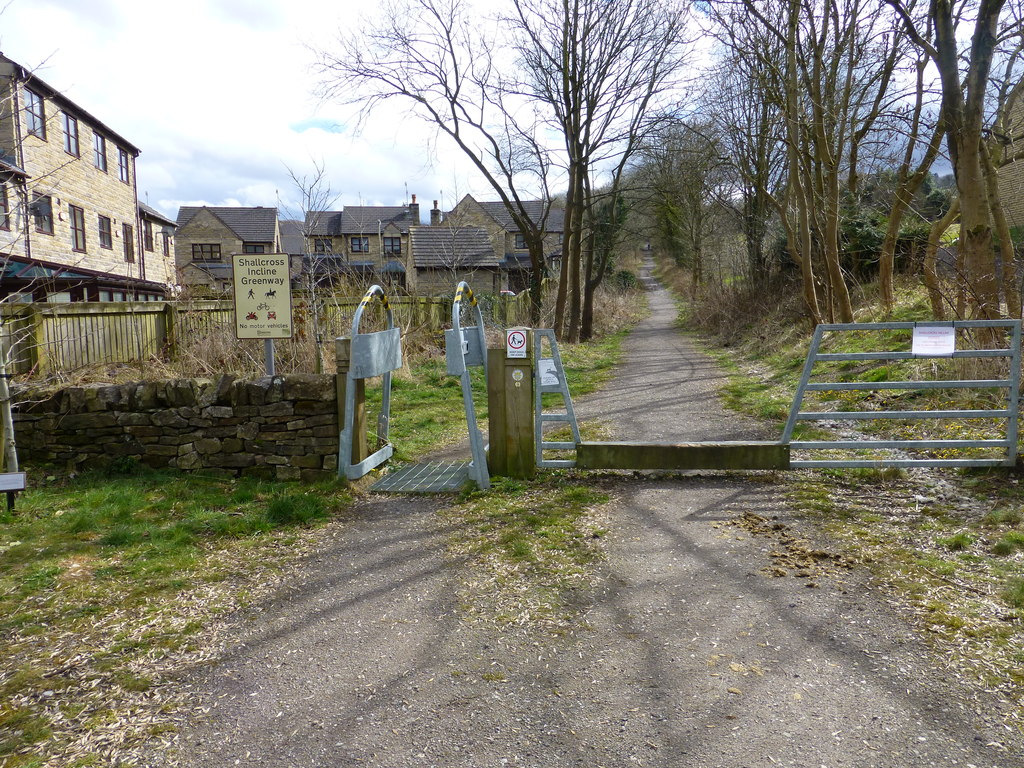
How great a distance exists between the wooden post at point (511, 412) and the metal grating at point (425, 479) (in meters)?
0.46

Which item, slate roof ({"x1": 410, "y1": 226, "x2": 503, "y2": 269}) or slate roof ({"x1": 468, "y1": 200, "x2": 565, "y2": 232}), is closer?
slate roof ({"x1": 410, "y1": 226, "x2": 503, "y2": 269})

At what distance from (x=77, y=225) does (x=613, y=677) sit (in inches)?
1203

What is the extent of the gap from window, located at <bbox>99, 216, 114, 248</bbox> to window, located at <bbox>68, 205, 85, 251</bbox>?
2.06 meters

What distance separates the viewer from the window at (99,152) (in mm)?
30062

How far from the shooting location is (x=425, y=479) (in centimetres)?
739

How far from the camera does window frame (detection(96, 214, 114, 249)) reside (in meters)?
30.1

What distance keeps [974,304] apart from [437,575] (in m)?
7.56

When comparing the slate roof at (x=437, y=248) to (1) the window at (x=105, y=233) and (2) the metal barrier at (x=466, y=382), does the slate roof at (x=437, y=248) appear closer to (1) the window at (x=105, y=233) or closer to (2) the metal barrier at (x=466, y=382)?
(1) the window at (x=105, y=233)

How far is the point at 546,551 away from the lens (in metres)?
5.28

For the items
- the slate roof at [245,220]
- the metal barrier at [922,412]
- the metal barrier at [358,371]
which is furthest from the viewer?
the slate roof at [245,220]

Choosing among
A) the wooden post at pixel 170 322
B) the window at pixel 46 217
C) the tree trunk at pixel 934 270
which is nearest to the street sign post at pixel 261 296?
the wooden post at pixel 170 322

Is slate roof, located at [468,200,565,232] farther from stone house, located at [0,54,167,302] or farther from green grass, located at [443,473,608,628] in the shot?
green grass, located at [443,473,608,628]

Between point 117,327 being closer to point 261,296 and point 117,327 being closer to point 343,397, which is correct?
point 261,296

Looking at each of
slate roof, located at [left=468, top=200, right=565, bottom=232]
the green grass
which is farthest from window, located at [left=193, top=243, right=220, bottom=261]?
the green grass
